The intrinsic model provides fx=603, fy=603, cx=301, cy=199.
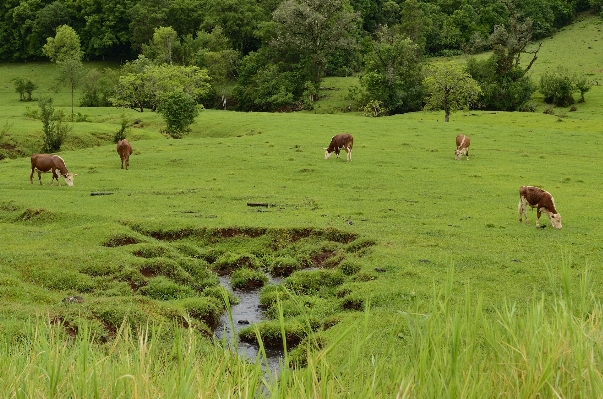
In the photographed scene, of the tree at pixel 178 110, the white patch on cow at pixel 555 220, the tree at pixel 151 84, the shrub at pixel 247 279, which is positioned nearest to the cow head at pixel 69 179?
the shrub at pixel 247 279

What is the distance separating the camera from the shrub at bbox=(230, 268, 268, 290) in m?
15.5

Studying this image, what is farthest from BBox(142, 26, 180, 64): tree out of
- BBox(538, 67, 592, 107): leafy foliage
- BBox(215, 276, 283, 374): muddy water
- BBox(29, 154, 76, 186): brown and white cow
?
BBox(215, 276, 283, 374): muddy water

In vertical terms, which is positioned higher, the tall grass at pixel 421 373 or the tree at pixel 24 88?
the tree at pixel 24 88

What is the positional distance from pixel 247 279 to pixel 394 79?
170 ft

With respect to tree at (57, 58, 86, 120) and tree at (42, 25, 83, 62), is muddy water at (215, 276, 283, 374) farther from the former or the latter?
tree at (42, 25, 83, 62)

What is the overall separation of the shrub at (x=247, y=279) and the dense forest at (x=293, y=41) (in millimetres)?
46425

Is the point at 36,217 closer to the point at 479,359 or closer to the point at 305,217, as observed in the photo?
the point at 305,217

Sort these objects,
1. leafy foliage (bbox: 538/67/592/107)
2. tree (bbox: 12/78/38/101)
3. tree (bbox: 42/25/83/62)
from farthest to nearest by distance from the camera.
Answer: tree (bbox: 42/25/83/62) < tree (bbox: 12/78/38/101) < leafy foliage (bbox: 538/67/592/107)

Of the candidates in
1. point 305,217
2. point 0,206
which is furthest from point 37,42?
point 305,217

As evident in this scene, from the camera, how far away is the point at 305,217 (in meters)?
20.2

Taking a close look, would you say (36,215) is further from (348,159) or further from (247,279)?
(348,159)

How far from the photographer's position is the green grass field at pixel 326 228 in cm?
1110

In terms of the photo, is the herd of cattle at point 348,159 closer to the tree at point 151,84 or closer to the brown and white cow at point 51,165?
the brown and white cow at point 51,165

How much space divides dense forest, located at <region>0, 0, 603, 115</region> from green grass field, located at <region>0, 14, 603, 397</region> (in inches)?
895
